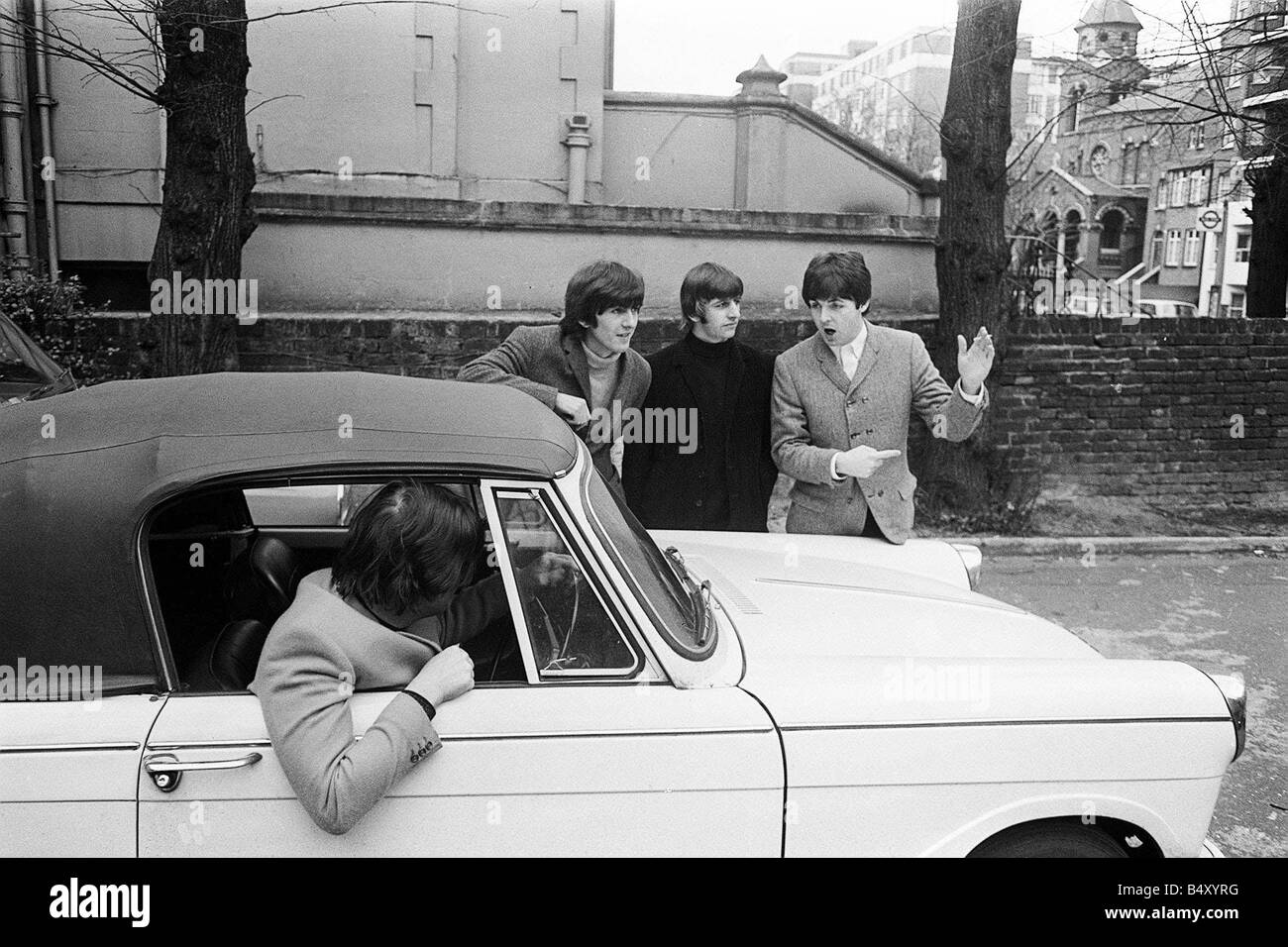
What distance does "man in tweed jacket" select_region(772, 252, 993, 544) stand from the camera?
4.30 m

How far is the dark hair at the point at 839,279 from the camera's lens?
168 inches

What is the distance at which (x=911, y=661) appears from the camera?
281 centimetres

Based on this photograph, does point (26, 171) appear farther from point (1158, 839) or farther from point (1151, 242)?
point (1151, 242)

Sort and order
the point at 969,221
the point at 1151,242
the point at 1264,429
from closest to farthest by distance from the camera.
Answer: the point at 969,221, the point at 1264,429, the point at 1151,242

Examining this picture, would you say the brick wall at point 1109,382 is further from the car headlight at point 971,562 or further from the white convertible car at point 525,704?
the white convertible car at point 525,704

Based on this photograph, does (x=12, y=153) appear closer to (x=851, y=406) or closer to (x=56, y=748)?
(x=851, y=406)

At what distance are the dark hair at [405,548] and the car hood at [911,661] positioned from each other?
0.73 m

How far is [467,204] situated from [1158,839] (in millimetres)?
7388

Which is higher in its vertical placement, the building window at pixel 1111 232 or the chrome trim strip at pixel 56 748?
the building window at pixel 1111 232

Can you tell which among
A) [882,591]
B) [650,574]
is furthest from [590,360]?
[650,574]

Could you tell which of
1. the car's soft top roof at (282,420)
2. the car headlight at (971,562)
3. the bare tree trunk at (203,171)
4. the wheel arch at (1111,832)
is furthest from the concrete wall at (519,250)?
the wheel arch at (1111,832)

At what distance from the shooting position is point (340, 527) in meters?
3.70

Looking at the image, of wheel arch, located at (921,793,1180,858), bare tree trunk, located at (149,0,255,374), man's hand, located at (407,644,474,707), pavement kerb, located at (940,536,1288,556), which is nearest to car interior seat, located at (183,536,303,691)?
man's hand, located at (407,644,474,707)
